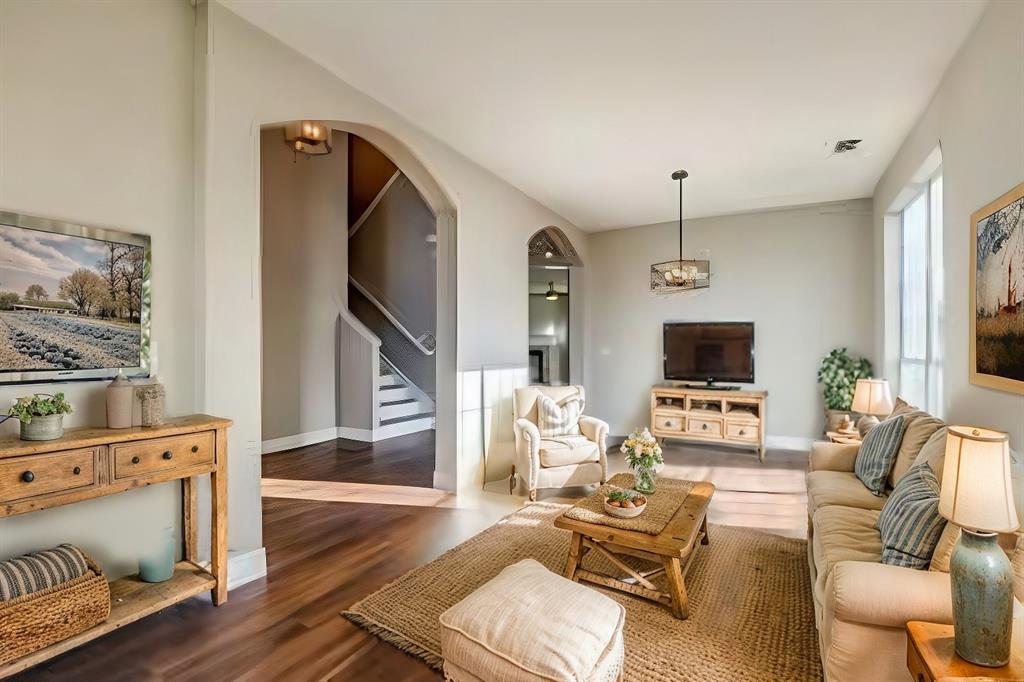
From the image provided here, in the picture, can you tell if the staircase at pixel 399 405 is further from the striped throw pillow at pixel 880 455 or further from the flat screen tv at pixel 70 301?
the striped throw pillow at pixel 880 455

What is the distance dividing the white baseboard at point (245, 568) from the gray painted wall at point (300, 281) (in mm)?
3497

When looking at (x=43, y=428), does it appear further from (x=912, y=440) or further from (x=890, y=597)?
(x=912, y=440)

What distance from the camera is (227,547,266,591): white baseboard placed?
2723 mm

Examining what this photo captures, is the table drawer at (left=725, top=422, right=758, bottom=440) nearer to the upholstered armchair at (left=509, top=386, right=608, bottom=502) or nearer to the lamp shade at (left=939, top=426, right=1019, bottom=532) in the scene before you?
the upholstered armchair at (left=509, top=386, right=608, bottom=502)

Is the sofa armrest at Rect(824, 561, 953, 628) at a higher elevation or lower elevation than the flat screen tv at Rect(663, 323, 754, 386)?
lower

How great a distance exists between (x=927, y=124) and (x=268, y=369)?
663 centimetres

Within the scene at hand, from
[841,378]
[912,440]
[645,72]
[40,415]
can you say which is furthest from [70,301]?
[841,378]

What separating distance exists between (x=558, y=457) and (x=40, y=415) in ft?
11.1

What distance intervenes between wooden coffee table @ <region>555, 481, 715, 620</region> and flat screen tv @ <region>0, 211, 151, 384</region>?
2.35 m

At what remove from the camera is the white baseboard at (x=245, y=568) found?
2723mm

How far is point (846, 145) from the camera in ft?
14.0

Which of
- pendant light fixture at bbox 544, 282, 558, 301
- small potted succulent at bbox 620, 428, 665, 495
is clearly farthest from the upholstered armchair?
pendant light fixture at bbox 544, 282, 558, 301

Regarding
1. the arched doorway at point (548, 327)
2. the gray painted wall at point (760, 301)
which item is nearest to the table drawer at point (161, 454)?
the gray painted wall at point (760, 301)

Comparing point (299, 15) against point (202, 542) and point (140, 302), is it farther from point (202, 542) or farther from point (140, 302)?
point (202, 542)
